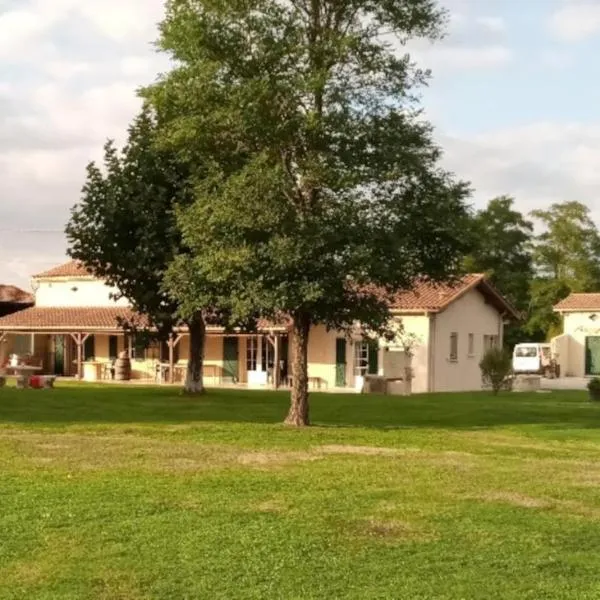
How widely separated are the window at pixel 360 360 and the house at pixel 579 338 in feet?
56.8

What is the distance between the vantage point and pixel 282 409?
25938 mm

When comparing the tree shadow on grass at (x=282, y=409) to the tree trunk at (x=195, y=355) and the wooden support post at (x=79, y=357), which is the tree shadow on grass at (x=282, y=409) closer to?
the tree trunk at (x=195, y=355)

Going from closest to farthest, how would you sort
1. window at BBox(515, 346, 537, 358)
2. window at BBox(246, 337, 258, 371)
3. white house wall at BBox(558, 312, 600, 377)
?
window at BBox(246, 337, 258, 371) → white house wall at BBox(558, 312, 600, 377) → window at BBox(515, 346, 537, 358)

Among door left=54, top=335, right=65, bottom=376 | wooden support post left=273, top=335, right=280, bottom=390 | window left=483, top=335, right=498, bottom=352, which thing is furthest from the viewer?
door left=54, top=335, right=65, bottom=376

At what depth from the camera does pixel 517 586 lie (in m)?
7.65

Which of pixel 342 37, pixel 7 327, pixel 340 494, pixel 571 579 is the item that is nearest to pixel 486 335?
pixel 7 327

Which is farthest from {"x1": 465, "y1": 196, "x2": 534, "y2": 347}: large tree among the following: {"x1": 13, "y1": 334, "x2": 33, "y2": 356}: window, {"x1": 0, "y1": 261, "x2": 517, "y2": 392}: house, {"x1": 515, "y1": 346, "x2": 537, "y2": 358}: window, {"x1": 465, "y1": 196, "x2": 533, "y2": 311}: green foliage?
{"x1": 13, "y1": 334, "x2": 33, "y2": 356}: window

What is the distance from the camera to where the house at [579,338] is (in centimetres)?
5350

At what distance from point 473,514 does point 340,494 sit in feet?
5.41

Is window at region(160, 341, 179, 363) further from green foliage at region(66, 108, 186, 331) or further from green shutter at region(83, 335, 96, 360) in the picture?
green foliage at region(66, 108, 186, 331)

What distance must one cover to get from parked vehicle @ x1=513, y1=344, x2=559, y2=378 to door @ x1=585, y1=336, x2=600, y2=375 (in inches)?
67.2

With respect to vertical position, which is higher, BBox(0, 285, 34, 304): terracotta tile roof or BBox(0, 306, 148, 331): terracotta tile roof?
BBox(0, 285, 34, 304): terracotta tile roof

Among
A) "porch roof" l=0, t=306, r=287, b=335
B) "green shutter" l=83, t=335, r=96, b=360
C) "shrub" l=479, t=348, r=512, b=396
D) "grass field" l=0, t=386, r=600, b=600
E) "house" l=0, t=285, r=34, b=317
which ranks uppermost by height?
"house" l=0, t=285, r=34, b=317

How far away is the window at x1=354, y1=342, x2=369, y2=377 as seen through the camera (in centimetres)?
4047
